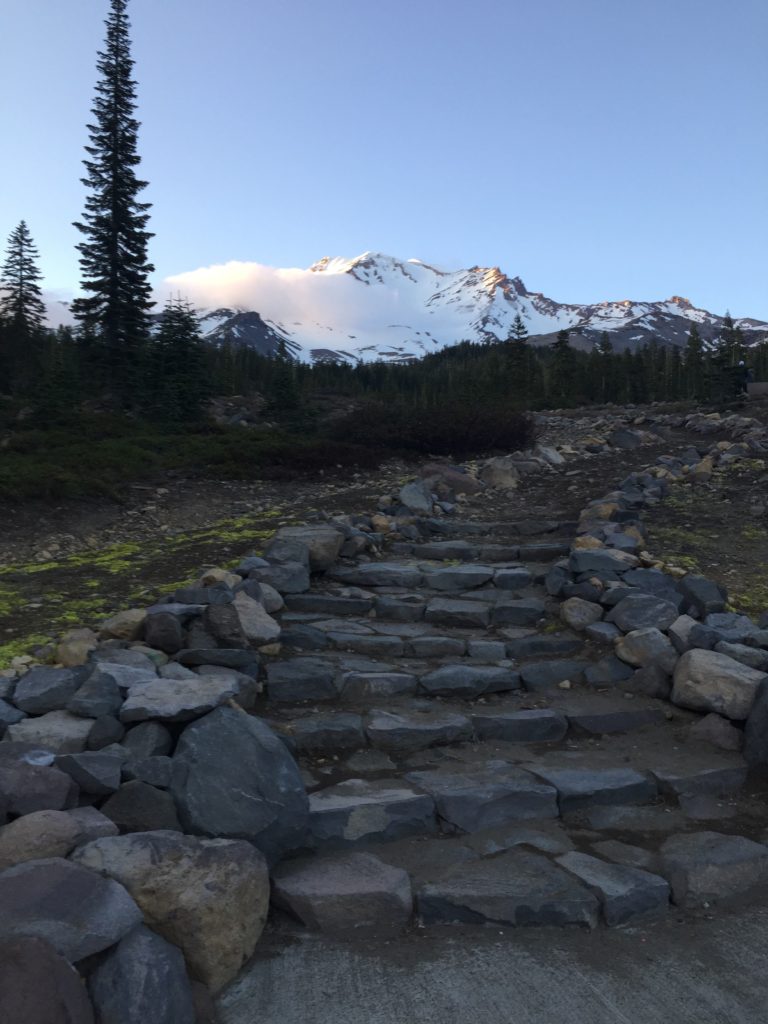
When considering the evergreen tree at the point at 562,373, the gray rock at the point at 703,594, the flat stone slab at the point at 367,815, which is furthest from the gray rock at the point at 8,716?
the evergreen tree at the point at 562,373

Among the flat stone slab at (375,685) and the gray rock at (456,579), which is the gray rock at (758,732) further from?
the gray rock at (456,579)

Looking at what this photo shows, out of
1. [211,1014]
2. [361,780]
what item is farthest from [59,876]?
[361,780]

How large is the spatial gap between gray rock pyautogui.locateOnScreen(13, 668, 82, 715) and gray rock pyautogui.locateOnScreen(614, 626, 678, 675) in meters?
3.66

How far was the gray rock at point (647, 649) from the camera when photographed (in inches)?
193

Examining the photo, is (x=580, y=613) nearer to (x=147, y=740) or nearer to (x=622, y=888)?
(x=622, y=888)

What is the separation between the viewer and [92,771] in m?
3.08

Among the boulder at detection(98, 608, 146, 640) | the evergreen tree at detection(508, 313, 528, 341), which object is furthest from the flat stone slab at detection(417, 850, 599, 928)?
the evergreen tree at detection(508, 313, 528, 341)

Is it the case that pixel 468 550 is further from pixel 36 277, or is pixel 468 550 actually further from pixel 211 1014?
pixel 36 277

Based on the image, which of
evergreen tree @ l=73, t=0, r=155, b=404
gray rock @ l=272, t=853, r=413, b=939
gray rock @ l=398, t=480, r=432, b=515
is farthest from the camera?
evergreen tree @ l=73, t=0, r=155, b=404

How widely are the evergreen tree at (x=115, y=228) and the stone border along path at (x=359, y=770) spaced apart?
25338mm

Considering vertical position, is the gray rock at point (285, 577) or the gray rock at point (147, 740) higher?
the gray rock at point (285, 577)

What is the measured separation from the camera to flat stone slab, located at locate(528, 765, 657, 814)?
3.77 m

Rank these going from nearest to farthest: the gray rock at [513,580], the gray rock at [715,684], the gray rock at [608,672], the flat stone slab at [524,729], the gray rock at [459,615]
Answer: the gray rock at [715,684], the flat stone slab at [524,729], the gray rock at [608,672], the gray rock at [459,615], the gray rock at [513,580]

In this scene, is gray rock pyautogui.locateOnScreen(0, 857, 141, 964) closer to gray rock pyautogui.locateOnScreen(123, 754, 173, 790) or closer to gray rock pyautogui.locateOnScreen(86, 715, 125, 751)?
gray rock pyautogui.locateOnScreen(123, 754, 173, 790)
